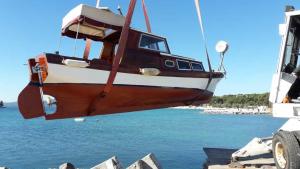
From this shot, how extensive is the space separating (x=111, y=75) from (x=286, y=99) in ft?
16.3

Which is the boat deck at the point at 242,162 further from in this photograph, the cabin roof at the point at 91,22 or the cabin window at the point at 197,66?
the cabin roof at the point at 91,22

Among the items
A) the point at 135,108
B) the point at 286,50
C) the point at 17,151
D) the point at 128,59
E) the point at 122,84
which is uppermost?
the point at 286,50

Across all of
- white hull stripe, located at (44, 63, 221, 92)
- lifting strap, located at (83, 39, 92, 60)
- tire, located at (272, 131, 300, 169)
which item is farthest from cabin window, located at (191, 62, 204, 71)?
tire, located at (272, 131, 300, 169)

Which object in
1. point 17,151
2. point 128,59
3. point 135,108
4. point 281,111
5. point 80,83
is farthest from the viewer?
point 17,151

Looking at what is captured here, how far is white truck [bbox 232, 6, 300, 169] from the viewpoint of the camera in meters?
7.71

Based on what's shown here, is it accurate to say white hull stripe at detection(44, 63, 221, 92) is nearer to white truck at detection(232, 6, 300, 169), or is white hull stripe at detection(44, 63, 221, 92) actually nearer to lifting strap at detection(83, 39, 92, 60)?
lifting strap at detection(83, 39, 92, 60)

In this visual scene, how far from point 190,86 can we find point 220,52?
160 cm

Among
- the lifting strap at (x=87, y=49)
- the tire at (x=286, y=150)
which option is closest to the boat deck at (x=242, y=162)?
the tire at (x=286, y=150)

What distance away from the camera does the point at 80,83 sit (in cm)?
1089

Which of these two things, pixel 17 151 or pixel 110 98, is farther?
pixel 17 151

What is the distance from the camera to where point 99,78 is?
36.0 feet

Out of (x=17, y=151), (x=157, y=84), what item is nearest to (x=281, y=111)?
(x=157, y=84)

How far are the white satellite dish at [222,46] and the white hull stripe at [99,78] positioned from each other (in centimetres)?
145

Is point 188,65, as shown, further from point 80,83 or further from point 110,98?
point 80,83
